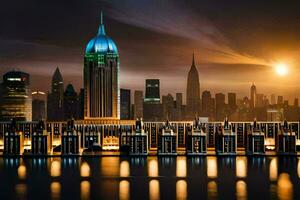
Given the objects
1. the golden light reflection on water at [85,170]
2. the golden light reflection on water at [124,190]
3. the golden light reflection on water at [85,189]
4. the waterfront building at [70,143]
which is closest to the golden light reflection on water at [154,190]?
the golden light reflection on water at [124,190]

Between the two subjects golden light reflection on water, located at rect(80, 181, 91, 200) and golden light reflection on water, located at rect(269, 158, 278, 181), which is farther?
golden light reflection on water, located at rect(269, 158, 278, 181)

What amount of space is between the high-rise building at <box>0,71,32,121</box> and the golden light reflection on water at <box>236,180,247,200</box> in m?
33.5

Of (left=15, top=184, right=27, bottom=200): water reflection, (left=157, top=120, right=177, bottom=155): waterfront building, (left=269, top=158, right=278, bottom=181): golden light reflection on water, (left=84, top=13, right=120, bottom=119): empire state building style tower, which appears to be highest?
(left=84, top=13, right=120, bottom=119): empire state building style tower

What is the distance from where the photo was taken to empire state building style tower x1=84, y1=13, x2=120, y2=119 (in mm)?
56344

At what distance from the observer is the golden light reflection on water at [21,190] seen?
79.4 ft

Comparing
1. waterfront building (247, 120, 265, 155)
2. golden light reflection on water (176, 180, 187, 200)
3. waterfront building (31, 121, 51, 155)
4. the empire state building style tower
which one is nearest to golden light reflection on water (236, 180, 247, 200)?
golden light reflection on water (176, 180, 187, 200)

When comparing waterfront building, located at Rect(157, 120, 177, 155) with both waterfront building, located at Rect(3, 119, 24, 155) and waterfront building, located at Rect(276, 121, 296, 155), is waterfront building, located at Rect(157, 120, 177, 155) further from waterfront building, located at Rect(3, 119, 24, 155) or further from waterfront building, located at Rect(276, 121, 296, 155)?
waterfront building, located at Rect(3, 119, 24, 155)

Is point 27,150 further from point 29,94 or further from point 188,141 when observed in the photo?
point 29,94

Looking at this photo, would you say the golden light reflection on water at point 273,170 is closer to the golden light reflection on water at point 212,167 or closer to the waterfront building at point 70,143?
the golden light reflection on water at point 212,167

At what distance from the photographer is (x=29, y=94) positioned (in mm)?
59094

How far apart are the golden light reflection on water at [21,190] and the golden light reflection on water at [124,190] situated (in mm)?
3577

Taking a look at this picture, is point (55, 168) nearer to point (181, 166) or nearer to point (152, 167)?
point (152, 167)

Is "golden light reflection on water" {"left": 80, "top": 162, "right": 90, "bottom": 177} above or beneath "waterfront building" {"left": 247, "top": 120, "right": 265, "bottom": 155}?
beneath

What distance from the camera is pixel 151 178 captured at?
29.1 metres
